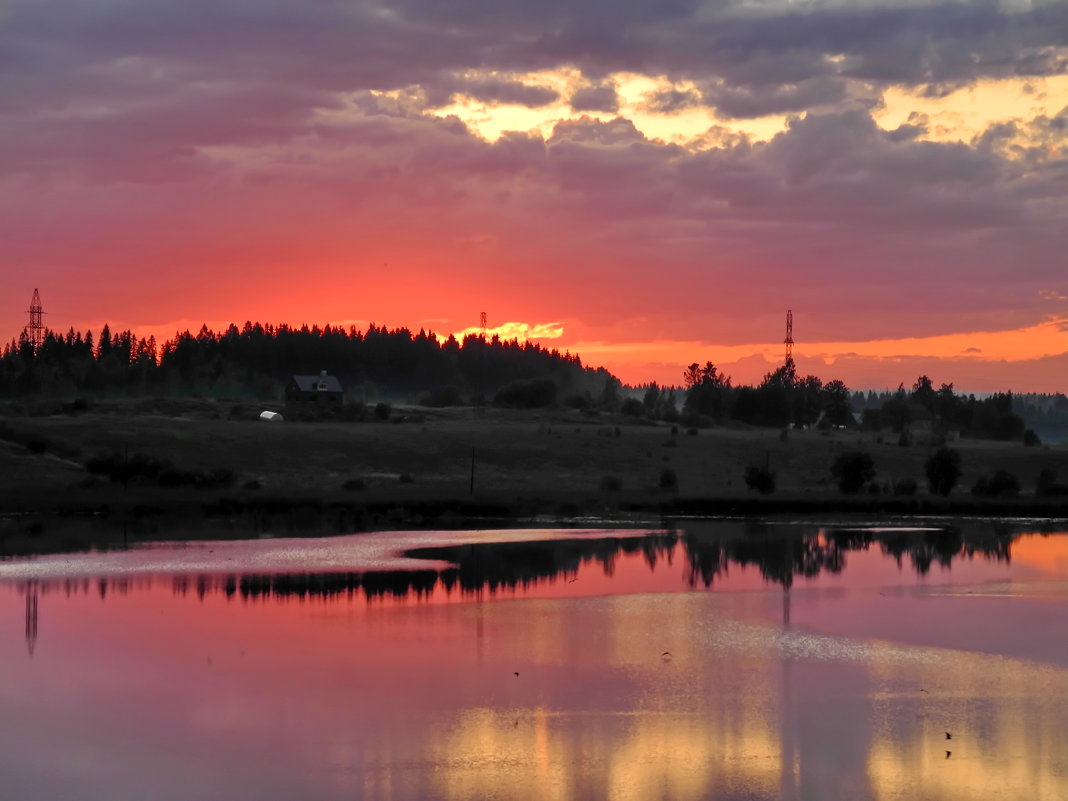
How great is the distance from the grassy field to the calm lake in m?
21.3

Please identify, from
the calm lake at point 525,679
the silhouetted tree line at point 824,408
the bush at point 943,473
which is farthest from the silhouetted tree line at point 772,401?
the calm lake at point 525,679

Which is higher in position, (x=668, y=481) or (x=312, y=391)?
(x=312, y=391)

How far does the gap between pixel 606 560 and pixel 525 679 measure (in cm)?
2150

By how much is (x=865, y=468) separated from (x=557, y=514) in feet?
70.0

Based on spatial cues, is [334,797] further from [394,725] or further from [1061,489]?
[1061,489]

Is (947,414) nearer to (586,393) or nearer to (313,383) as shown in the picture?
(586,393)

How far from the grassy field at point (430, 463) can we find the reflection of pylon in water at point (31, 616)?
17421 mm

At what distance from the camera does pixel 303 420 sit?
4158 inches

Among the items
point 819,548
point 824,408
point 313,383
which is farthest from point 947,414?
point 819,548

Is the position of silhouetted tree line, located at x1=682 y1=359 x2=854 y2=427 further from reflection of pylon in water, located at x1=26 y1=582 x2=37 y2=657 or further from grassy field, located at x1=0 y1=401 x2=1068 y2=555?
reflection of pylon in water, located at x1=26 y1=582 x2=37 y2=657

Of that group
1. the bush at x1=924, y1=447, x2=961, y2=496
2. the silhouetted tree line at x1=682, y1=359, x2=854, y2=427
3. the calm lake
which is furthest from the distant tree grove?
the calm lake

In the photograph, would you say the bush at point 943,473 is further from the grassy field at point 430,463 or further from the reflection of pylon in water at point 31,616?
the reflection of pylon in water at point 31,616

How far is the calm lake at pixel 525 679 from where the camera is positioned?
17.4 meters

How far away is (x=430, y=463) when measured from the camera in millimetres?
84625
